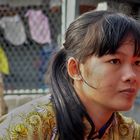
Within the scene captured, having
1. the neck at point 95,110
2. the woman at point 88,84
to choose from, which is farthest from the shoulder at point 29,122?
the neck at point 95,110

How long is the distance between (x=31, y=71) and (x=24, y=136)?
3771 mm

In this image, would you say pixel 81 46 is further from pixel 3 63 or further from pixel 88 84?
pixel 3 63

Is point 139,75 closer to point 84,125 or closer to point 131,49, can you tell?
point 131,49

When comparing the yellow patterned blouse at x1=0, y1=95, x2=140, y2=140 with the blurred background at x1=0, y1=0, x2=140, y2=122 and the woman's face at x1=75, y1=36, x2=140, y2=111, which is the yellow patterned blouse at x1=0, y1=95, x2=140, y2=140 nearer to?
the woman's face at x1=75, y1=36, x2=140, y2=111

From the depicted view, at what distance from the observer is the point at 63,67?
2.02m

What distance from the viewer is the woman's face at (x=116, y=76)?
1.79m

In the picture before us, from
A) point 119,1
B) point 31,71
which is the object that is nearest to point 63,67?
point 119,1

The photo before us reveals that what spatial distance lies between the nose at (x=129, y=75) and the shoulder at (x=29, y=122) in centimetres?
36

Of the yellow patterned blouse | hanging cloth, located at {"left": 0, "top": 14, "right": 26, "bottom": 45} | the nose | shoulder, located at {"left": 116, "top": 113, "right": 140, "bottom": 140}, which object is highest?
the nose

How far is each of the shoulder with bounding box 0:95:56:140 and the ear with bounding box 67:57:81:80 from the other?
165 mm

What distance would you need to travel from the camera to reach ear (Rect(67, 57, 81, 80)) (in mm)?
1916

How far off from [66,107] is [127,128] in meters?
0.36

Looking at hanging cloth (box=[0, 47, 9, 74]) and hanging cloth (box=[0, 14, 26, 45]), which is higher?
hanging cloth (box=[0, 14, 26, 45])

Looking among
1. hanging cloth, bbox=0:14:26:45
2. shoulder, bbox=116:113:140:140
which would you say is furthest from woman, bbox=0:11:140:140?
hanging cloth, bbox=0:14:26:45
